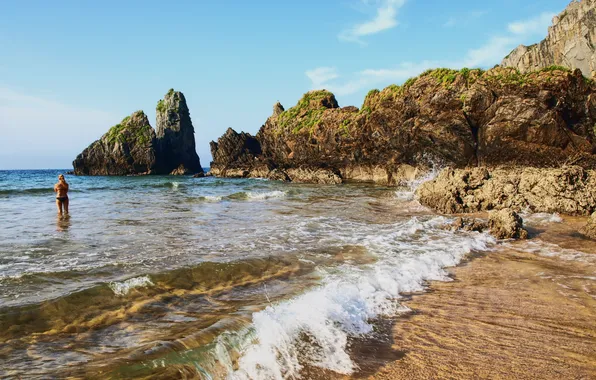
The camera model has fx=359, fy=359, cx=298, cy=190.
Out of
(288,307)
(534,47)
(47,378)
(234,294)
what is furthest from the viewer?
(534,47)

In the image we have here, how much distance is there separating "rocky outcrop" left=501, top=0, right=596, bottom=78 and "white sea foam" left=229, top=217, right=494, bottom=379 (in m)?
35.9

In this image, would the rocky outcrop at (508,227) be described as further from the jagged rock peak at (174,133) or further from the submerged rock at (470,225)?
the jagged rock peak at (174,133)

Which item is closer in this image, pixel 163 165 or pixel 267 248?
pixel 267 248

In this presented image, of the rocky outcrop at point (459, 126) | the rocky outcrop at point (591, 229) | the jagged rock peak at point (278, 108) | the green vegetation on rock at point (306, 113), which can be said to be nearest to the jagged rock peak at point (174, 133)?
the jagged rock peak at point (278, 108)

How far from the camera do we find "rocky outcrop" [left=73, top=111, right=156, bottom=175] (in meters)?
64.4

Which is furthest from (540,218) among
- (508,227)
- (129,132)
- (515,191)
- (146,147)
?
(129,132)

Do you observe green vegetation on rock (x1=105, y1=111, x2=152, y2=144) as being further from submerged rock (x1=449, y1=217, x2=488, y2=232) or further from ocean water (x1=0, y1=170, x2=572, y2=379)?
submerged rock (x1=449, y1=217, x2=488, y2=232)

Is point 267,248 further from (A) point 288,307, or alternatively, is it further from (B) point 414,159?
(B) point 414,159

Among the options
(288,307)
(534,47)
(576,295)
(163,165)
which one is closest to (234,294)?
(288,307)

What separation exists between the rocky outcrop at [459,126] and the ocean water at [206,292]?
12.3 meters

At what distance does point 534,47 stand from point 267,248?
2066 inches

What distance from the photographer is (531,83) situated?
71.3 ft

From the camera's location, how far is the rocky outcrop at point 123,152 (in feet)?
211

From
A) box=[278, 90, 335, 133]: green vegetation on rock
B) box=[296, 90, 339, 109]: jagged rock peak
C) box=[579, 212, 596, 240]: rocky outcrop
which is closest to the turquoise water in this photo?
box=[579, 212, 596, 240]: rocky outcrop
